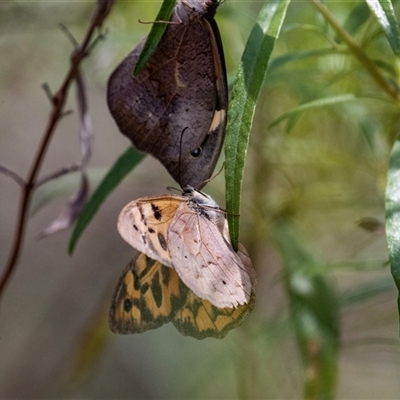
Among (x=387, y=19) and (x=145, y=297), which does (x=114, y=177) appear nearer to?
(x=145, y=297)

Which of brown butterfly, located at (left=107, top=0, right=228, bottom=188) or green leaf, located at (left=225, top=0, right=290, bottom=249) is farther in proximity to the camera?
brown butterfly, located at (left=107, top=0, right=228, bottom=188)

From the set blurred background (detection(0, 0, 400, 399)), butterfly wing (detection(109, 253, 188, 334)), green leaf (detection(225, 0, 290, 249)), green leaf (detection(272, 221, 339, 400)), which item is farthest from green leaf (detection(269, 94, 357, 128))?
green leaf (detection(272, 221, 339, 400))

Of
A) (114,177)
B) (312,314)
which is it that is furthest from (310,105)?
(312,314)

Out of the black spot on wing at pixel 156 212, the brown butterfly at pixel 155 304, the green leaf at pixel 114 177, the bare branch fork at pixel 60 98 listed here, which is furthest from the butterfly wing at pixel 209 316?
the bare branch fork at pixel 60 98

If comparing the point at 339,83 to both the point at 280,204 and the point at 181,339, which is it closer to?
the point at 280,204

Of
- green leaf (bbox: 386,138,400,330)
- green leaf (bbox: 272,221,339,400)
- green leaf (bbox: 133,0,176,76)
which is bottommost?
green leaf (bbox: 272,221,339,400)

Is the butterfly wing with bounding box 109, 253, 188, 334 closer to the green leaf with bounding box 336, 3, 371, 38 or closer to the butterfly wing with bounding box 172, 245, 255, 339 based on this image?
the butterfly wing with bounding box 172, 245, 255, 339

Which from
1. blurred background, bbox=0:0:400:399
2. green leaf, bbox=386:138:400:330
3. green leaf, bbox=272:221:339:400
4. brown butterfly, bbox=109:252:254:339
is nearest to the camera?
green leaf, bbox=386:138:400:330
